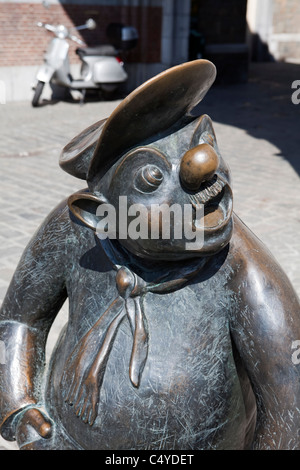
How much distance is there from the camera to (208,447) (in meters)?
1.68

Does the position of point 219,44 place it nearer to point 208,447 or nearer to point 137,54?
point 137,54

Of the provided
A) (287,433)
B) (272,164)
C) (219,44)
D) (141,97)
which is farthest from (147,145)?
(219,44)

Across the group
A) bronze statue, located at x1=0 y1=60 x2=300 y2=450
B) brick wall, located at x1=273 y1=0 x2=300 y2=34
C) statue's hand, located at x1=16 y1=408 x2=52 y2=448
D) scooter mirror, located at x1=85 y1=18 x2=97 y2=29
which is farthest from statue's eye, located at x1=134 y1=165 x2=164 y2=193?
brick wall, located at x1=273 y1=0 x2=300 y2=34

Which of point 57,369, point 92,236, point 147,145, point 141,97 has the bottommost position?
point 57,369

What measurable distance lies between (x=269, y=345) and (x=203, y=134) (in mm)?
543

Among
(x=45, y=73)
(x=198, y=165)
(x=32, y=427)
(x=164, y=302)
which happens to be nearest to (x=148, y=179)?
(x=198, y=165)

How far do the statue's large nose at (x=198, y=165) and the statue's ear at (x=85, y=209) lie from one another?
0.83ft

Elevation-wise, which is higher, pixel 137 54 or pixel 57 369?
pixel 57 369

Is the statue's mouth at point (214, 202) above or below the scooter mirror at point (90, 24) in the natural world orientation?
above

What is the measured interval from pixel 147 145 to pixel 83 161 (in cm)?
20

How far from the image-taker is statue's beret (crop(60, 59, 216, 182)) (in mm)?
1378

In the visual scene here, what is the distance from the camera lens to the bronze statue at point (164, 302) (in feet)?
4.79

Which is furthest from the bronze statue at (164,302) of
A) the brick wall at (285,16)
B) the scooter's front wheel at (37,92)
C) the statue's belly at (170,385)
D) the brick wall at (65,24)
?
the brick wall at (285,16)

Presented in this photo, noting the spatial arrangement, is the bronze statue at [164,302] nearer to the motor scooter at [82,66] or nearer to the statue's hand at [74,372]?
the statue's hand at [74,372]
